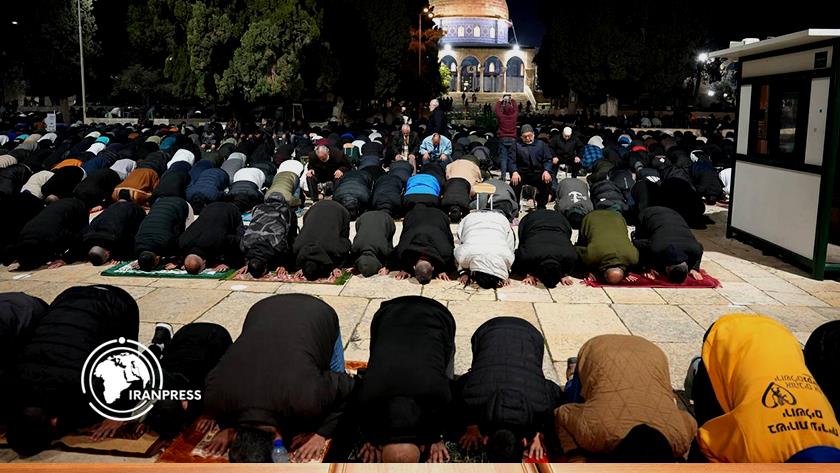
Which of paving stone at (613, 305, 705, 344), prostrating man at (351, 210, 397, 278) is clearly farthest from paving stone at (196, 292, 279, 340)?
paving stone at (613, 305, 705, 344)

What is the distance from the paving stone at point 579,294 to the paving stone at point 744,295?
137 centimetres

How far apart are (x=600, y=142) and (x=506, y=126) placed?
5089 millimetres

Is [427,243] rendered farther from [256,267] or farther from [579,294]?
[256,267]

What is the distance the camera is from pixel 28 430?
425 cm

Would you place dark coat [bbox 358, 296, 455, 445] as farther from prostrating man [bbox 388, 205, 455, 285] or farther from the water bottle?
prostrating man [bbox 388, 205, 455, 285]

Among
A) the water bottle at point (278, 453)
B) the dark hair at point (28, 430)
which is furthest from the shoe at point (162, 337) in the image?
the water bottle at point (278, 453)

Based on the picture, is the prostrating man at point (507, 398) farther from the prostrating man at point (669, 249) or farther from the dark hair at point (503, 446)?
the prostrating man at point (669, 249)

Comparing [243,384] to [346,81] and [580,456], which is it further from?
[346,81]

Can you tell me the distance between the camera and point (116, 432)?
449cm

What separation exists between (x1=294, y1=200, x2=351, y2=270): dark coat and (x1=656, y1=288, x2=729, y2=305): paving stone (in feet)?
12.4

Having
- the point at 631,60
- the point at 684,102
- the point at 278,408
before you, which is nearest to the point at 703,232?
the point at 278,408

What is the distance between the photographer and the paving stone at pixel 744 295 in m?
7.33

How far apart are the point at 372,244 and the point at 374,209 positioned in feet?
9.79

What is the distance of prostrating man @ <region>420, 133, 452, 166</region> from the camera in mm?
15375
